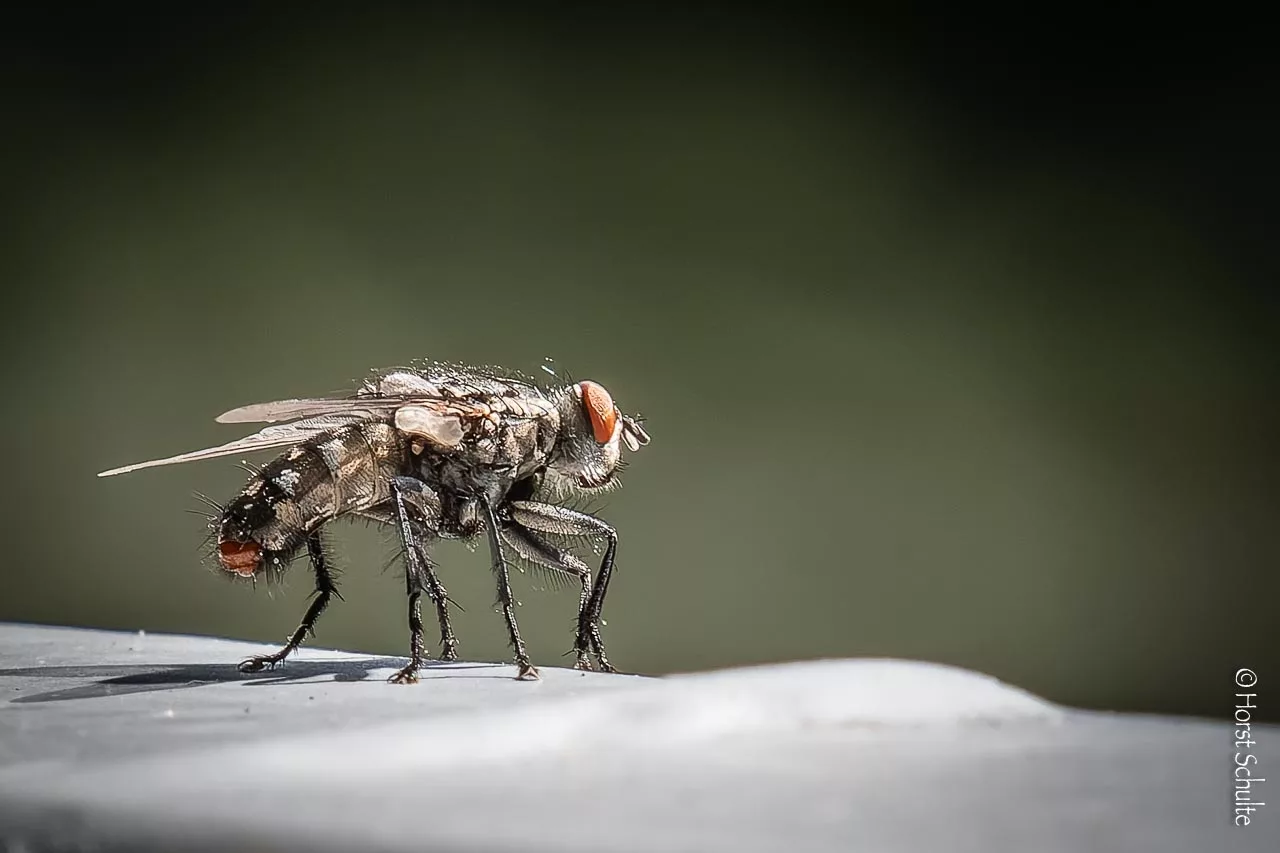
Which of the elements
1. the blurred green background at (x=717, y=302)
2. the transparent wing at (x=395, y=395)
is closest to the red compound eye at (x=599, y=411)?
the transparent wing at (x=395, y=395)

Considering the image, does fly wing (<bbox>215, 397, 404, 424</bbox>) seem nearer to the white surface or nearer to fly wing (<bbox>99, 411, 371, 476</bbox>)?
fly wing (<bbox>99, 411, 371, 476</bbox>)

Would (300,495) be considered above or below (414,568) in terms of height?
above

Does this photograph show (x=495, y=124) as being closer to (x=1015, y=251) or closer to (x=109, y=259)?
(x=109, y=259)

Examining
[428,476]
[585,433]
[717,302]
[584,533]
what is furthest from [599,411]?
[717,302]

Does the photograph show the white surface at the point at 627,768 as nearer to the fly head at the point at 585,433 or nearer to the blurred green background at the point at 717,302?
the fly head at the point at 585,433

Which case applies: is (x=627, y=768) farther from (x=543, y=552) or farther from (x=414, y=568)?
(x=543, y=552)

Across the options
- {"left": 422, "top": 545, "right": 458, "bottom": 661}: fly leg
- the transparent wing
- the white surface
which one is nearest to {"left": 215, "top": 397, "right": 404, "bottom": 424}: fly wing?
the transparent wing
